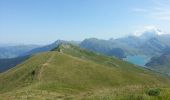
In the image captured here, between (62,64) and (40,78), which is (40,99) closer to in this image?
(40,78)

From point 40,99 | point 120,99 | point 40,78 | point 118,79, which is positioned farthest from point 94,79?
point 120,99

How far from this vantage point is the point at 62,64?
400ft

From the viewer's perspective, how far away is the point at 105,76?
384ft

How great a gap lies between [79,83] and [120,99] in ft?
265

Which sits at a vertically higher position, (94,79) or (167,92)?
(167,92)

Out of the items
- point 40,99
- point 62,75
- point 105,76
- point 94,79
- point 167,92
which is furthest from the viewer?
point 105,76

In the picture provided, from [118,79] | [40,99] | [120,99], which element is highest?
[120,99]

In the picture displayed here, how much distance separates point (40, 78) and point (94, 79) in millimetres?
25538

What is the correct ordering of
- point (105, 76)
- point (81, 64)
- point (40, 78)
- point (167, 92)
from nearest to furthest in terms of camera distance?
point (167, 92)
point (40, 78)
point (105, 76)
point (81, 64)

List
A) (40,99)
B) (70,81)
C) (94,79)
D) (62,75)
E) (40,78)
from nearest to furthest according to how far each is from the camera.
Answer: (40,99), (40,78), (70,81), (62,75), (94,79)

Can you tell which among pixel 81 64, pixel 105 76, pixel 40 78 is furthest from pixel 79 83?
pixel 81 64

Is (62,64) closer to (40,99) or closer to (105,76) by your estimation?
(105,76)

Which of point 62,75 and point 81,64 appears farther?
point 81,64

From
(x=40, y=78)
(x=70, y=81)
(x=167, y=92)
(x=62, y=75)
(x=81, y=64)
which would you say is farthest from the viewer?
(x=81, y=64)
